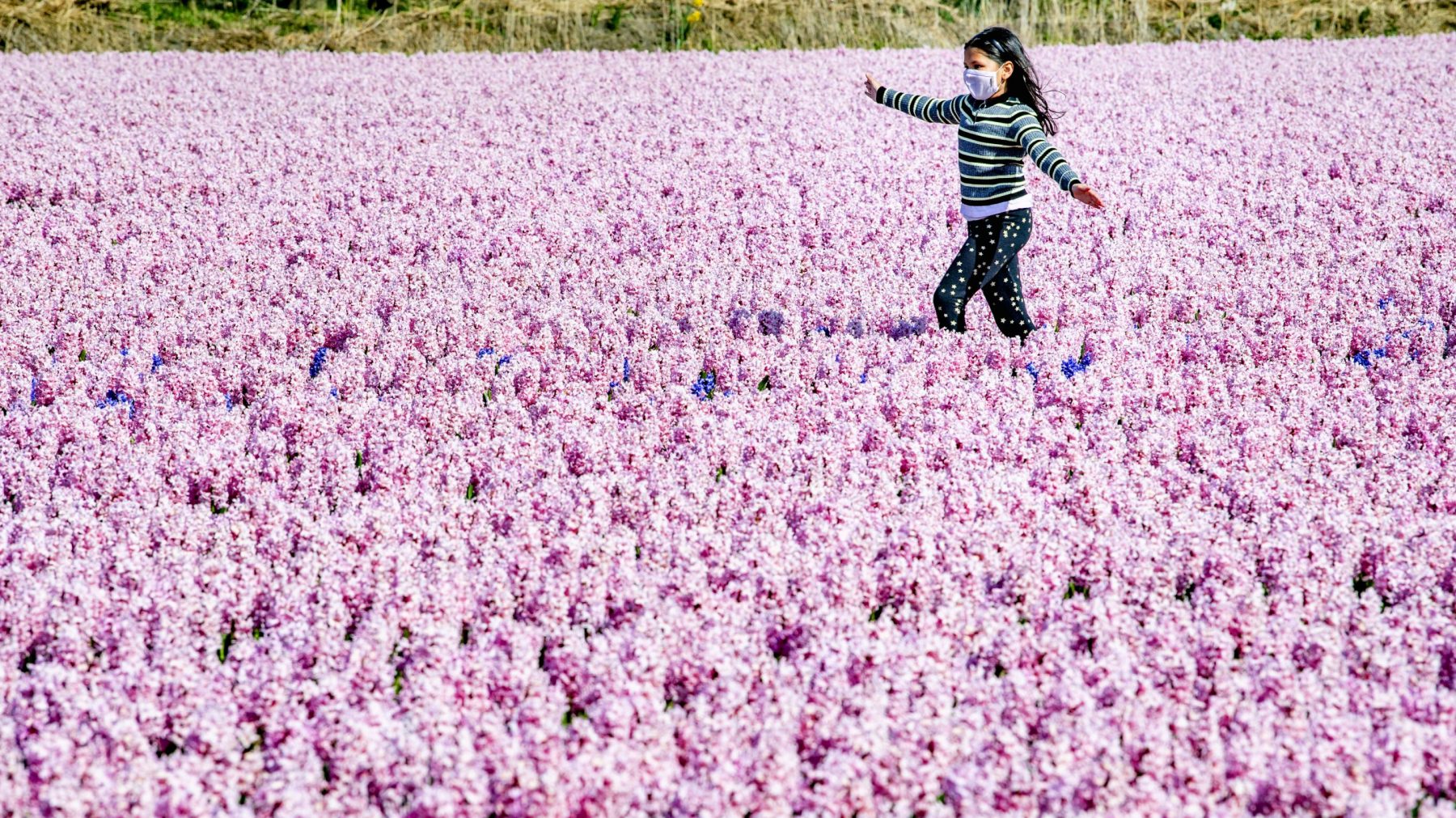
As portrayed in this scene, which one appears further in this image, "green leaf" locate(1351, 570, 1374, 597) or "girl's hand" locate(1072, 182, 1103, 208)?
"girl's hand" locate(1072, 182, 1103, 208)

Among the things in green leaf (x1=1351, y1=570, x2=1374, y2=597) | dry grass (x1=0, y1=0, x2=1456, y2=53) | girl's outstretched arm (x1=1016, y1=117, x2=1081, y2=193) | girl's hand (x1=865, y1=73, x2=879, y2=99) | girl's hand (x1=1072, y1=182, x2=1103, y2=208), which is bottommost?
green leaf (x1=1351, y1=570, x2=1374, y2=597)

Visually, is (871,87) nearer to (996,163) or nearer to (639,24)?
(996,163)

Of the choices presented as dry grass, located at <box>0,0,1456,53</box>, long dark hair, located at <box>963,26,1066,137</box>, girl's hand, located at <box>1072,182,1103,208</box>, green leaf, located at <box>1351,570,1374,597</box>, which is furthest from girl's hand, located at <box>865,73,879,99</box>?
dry grass, located at <box>0,0,1456,53</box>

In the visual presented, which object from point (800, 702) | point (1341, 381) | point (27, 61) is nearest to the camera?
point (800, 702)

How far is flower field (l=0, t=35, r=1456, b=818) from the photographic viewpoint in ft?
9.96

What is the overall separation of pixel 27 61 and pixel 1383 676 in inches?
753

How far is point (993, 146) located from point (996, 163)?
0.28ft

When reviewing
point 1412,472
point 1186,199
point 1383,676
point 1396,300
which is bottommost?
point 1383,676

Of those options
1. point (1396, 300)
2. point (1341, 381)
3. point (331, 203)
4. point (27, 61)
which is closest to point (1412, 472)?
point (1341, 381)

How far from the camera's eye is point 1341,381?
227 inches

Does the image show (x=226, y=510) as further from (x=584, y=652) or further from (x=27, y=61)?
(x=27, y=61)

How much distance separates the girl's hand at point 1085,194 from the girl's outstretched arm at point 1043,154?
95 millimetres

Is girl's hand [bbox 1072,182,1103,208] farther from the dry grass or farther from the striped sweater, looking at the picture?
the dry grass

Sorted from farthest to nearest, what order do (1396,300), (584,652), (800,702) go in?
(1396,300) → (584,652) → (800,702)
